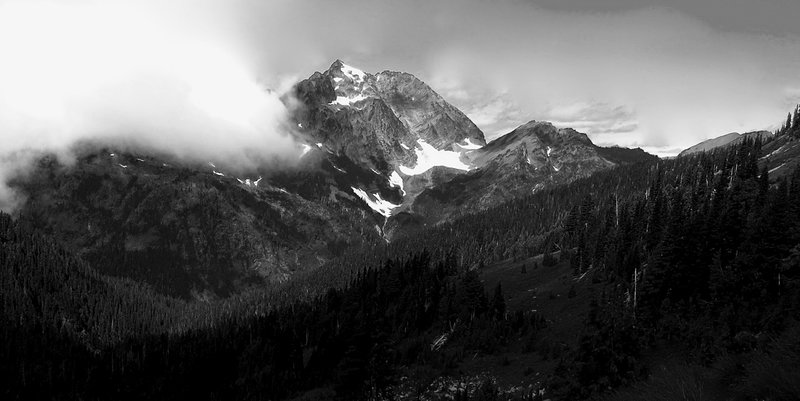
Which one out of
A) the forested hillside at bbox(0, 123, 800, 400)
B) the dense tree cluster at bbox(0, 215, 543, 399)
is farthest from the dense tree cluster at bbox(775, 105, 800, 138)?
the dense tree cluster at bbox(0, 215, 543, 399)

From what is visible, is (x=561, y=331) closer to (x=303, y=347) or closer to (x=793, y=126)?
(x=303, y=347)

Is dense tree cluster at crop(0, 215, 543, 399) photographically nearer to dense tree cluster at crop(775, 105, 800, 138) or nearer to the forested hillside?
the forested hillside

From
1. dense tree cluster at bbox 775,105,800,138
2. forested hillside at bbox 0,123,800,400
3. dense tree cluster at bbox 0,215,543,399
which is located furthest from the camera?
dense tree cluster at bbox 775,105,800,138

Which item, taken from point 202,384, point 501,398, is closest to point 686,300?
point 501,398

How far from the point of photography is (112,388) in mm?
149000

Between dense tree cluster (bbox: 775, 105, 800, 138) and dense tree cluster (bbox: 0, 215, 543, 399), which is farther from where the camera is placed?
dense tree cluster (bbox: 775, 105, 800, 138)

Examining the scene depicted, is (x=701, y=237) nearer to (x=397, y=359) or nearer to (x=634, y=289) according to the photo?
(x=634, y=289)

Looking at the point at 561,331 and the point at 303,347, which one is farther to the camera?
the point at 303,347

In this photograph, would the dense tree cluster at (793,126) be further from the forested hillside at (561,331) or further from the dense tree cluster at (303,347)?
the dense tree cluster at (303,347)

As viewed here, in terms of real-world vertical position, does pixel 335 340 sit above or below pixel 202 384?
above

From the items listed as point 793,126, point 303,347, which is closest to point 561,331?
point 303,347

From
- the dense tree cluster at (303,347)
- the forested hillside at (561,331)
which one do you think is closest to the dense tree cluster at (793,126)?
the forested hillside at (561,331)

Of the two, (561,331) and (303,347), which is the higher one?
(561,331)

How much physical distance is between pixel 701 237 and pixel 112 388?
162 meters
